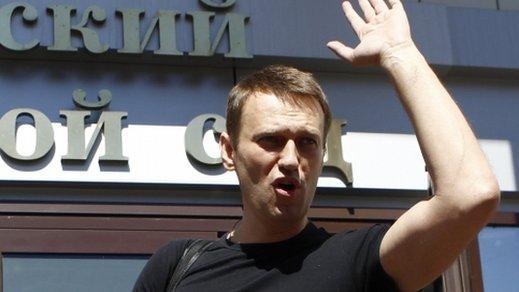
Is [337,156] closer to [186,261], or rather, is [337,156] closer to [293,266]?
[186,261]

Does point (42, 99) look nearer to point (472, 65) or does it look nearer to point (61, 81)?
point (61, 81)

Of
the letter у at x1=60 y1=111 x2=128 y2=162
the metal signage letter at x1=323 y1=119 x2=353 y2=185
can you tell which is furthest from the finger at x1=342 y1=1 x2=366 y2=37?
the metal signage letter at x1=323 y1=119 x2=353 y2=185

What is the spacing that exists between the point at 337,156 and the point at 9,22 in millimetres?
1780

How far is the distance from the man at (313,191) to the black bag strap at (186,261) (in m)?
0.02

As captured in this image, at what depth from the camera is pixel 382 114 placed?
7184 mm

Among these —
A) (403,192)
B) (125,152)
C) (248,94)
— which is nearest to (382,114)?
(403,192)

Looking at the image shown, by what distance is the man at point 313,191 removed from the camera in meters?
2.45

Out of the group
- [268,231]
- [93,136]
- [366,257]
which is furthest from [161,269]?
[93,136]

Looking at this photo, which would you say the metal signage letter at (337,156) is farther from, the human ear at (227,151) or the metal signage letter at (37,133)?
the human ear at (227,151)

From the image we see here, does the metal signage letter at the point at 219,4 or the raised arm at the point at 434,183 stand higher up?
the metal signage letter at the point at 219,4

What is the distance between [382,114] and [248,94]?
14.6 feet

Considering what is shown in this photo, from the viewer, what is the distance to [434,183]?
8.11ft

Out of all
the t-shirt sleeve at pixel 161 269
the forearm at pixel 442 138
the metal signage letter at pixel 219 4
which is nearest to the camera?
the forearm at pixel 442 138

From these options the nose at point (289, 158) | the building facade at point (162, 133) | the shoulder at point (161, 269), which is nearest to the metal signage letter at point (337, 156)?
the building facade at point (162, 133)
